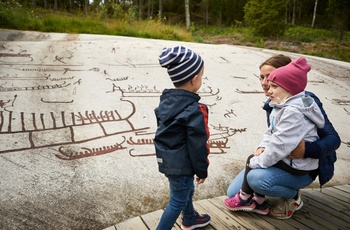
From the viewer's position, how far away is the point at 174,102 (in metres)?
1.67

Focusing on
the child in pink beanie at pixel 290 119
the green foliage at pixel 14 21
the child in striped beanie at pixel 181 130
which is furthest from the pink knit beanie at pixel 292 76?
the green foliage at pixel 14 21

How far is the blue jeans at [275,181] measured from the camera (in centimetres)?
199

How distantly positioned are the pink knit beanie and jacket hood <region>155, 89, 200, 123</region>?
0.63 m

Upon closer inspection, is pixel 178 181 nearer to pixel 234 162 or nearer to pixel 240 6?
pixel 234 162

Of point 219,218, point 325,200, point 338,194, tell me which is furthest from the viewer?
point 338,194

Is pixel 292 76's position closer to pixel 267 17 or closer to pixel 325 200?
pixel 325 200

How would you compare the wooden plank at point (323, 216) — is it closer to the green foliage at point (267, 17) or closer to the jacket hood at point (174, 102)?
the jacket hood at point (174, 102)

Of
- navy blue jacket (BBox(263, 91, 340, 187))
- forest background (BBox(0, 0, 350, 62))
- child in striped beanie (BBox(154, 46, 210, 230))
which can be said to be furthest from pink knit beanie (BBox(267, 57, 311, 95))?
forest background (BBox(0, 0, 350, 62))

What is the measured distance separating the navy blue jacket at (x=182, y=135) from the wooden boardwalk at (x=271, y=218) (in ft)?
1.92

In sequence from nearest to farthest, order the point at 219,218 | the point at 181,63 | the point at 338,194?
the point at 181,63
the point at 219,218
the point at 338,194

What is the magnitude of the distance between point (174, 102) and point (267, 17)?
16.2m

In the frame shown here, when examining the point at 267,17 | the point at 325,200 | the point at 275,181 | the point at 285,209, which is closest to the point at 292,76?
the point at 275,181

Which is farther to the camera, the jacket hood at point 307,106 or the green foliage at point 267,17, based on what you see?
the green foliage at point 267,17

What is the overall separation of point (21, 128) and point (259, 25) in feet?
51.6
